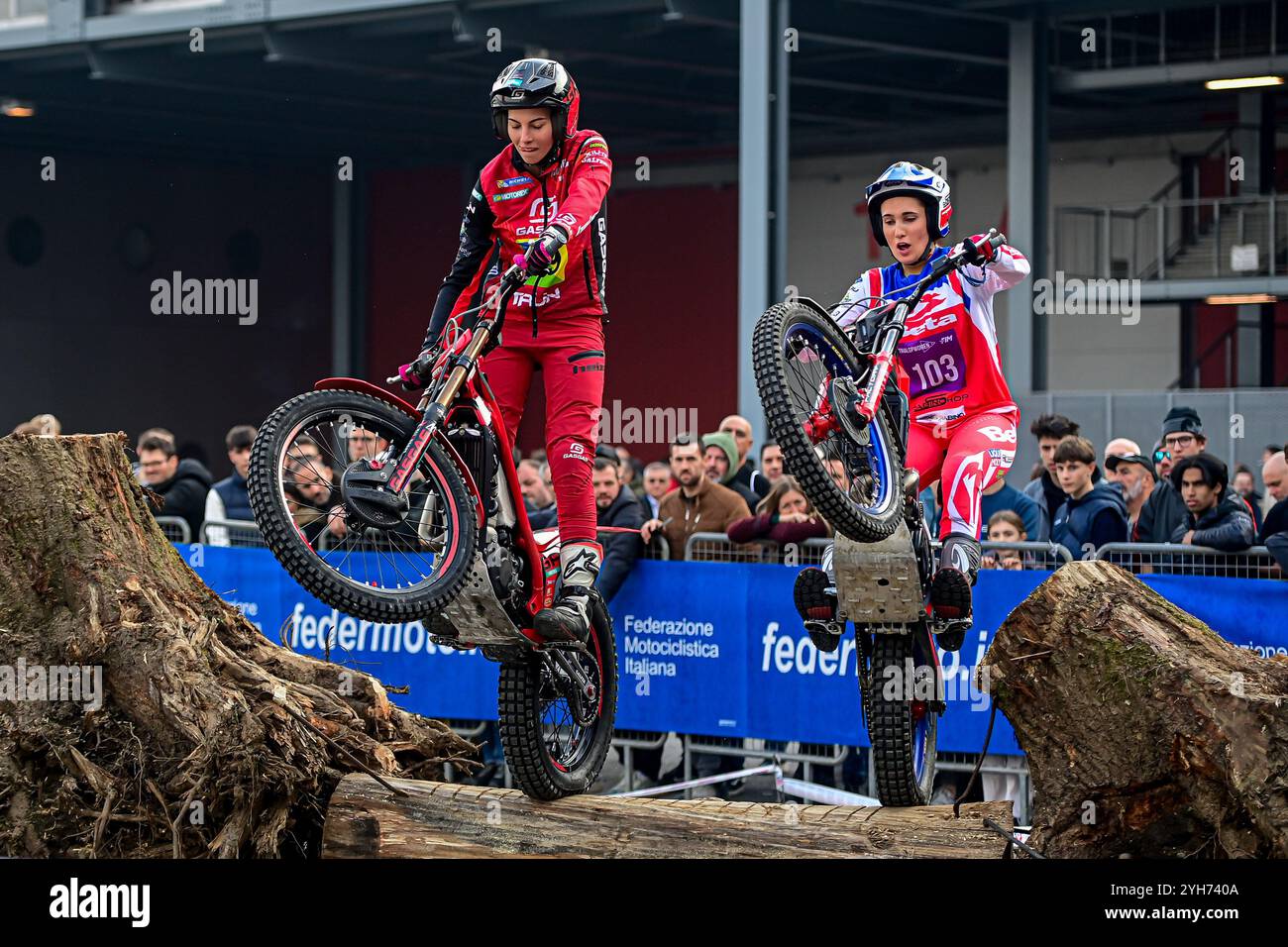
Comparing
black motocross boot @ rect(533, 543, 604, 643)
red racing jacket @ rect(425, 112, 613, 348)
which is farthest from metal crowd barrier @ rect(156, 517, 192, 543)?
black motocross boot @ rect(533, 543, 604, 643)

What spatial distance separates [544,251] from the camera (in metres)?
6.11

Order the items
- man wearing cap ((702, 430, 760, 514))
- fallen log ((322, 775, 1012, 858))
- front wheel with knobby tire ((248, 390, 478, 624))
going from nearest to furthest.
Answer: front wheel with knobby tire ((248, 390, 478, 624)), fallen log ((322, 775, 1012, 858)), man wearing cap ((702, 430, 760, 514))

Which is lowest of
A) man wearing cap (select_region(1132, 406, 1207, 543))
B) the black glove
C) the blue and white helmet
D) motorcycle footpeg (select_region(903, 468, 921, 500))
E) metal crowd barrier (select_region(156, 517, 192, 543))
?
metal crowd barrier (select_region(156, 517, 192, 543))

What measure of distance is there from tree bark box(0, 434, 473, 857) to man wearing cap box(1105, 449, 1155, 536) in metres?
5.46

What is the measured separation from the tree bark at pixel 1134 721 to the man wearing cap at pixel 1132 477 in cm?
406

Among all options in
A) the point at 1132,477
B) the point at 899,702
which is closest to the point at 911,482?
the point at 899,702

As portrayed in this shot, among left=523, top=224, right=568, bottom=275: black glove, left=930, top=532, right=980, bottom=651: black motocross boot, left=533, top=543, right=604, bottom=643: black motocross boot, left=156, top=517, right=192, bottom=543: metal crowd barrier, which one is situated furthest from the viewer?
left=156, top=517, right=192, bottom=543: metal crowd barrier

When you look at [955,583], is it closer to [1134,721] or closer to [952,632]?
[952,632]

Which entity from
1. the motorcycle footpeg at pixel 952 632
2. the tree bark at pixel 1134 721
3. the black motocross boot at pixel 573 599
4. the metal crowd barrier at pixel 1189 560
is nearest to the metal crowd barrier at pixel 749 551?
the metal crowd barrier at pixel 1189 560

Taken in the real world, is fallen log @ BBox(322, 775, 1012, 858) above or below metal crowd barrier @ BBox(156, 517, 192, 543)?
below

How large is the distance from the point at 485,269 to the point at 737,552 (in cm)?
429

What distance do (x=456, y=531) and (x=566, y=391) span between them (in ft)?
3.40

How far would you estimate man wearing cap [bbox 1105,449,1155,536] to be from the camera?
10.7 meters

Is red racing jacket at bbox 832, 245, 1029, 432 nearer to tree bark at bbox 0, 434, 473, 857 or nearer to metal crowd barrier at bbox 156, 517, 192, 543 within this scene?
tree bark at bbox 0, 434, 473, 857
